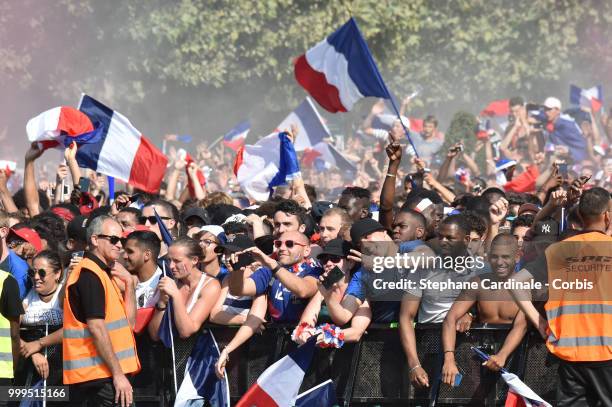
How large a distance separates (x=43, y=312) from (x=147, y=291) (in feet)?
2.59

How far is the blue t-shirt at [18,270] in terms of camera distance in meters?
9.44

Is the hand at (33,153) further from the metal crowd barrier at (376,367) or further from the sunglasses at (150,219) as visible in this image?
the metal crowd barrier at (376,367)

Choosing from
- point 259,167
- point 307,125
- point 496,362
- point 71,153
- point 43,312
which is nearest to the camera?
point 496,362

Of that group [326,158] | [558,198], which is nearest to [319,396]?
[558,198]

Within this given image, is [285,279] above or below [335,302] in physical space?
above

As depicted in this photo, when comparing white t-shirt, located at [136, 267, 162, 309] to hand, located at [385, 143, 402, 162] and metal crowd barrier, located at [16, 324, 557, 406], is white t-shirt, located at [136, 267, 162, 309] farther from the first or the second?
hand, located at [385, 143, 402, 162]

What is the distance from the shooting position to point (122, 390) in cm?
819

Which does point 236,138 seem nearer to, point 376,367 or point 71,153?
point 71,153

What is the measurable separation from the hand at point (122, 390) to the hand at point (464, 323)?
2.25m

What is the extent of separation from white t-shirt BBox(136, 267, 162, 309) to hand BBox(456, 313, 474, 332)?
233 cm

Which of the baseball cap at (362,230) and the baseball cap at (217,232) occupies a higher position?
the baseball cap at (217,232)

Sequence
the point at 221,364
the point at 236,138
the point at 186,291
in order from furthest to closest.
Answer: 1. the point at 236,138
2. the point at 186,291
3. the point at 221,364

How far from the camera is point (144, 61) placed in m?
32.8

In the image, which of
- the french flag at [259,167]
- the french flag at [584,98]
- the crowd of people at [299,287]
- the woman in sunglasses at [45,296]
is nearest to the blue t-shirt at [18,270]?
the crowd of people at [299,287]
